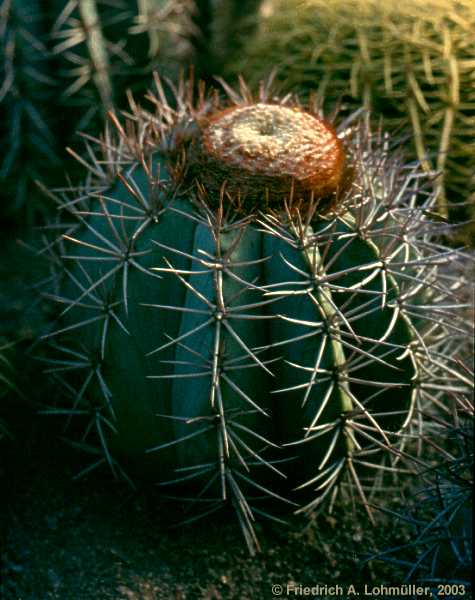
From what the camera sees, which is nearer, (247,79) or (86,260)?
(86,260)

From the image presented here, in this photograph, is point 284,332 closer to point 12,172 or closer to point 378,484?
point 378,484

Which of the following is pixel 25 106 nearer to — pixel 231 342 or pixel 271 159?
pixel 271 159

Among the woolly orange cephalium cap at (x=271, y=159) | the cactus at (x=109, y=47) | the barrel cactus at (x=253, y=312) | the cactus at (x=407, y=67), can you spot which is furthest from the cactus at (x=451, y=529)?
the cactus at (x=109, y=47)

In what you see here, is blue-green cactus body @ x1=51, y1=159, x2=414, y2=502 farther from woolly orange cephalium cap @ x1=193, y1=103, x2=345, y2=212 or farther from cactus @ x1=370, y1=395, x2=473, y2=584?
cactus @ x1=370, y1=395, x2=473, y2=584

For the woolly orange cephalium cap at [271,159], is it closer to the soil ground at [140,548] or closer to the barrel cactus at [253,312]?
the barrel cactus at [253,312]

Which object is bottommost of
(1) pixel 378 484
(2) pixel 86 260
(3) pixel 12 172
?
(1) pixel 378 484

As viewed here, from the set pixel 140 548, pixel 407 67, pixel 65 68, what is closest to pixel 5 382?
pixel 140 548

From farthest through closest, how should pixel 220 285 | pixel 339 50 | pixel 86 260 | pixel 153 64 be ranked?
1. pixel 153 64
2. pixel 339 50
3. pixel 86 260
4. pixel 220 285

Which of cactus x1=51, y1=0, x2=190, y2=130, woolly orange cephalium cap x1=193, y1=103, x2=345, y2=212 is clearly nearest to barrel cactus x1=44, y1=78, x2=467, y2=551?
woolly orange cephalium cap x1=193, y1=103, x2=345, y2=212

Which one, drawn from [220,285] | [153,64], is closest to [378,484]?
[220,285]
